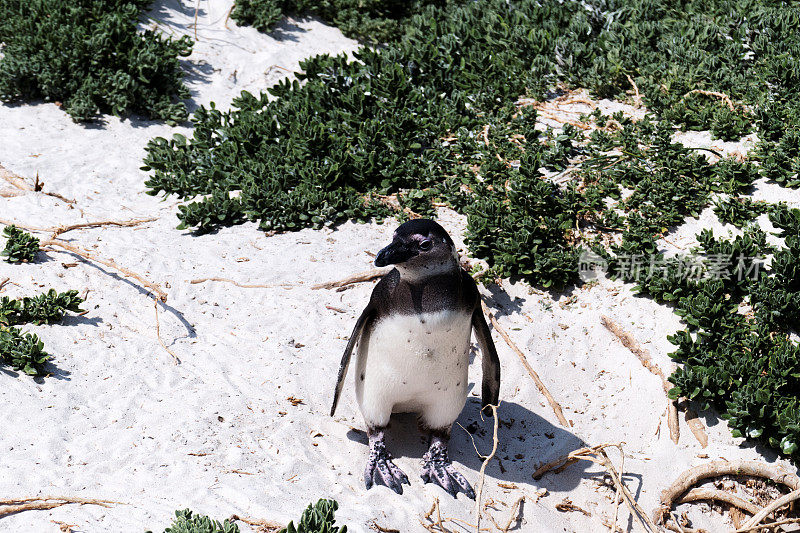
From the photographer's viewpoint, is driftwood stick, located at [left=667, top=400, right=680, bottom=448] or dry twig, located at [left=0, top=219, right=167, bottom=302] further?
dry twig, located at [left=0, top=219, right=167, bottom=302]

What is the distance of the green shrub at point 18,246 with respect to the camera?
5.41 meters

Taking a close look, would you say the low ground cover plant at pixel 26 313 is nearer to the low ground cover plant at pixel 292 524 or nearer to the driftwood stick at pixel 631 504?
the low ground cover plant at pixel 292 524

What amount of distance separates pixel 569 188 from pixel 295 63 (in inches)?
184

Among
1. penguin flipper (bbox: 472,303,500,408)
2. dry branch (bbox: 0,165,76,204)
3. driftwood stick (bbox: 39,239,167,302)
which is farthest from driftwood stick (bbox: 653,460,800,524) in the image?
dry branch (bbox: 0,165,76,204)

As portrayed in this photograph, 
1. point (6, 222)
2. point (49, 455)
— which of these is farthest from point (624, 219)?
point (6, 222)

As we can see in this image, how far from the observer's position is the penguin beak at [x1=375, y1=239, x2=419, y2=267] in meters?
3.35

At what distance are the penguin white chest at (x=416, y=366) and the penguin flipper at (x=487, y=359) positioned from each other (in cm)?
15

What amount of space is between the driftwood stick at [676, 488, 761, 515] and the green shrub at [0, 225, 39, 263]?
14.6 feet

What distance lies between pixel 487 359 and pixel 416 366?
0.56 metres

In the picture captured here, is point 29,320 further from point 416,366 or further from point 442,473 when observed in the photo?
point 442,473

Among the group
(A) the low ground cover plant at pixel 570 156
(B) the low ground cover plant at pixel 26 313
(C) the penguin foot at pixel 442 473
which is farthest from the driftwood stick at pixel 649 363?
(B) the low ground cover plant at pixel 26 313

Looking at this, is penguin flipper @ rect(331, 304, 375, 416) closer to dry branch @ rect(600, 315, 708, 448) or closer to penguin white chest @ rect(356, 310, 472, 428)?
penguin white chest @ rect(356, 310, 472, 428)

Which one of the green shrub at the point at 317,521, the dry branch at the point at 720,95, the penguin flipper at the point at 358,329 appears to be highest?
the dry branch at the point at 720,95

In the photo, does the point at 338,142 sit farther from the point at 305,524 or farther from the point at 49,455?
the point at 305,524
